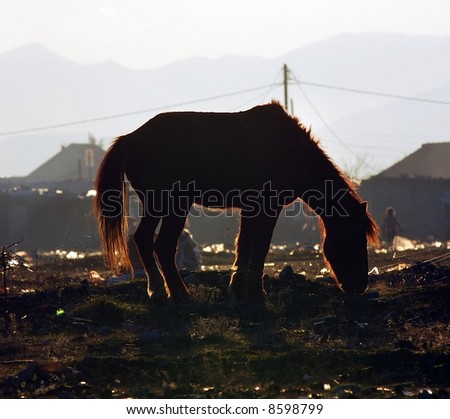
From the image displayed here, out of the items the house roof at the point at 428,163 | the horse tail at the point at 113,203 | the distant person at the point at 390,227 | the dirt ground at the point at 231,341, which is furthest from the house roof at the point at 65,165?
the horse tail at the point at 113,203

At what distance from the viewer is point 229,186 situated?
13891mm

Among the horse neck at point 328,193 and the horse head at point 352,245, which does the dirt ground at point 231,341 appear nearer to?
the horse head at point 352,245

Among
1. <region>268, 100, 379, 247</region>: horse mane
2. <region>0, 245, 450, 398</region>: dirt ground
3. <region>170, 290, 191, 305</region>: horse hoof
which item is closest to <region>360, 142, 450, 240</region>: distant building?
<region>268, 100, 379, 247</region>: horse mane

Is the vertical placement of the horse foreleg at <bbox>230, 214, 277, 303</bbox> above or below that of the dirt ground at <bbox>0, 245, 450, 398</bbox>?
above

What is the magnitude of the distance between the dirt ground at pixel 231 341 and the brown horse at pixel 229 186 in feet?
1.74

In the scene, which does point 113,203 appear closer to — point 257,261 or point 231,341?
point 257,261

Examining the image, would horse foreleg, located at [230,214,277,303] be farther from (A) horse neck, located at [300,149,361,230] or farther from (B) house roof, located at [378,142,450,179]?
(B) house roof, located at [378,142,450,179]

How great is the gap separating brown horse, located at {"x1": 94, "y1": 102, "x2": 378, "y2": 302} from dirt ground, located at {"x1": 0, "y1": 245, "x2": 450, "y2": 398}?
532 millimetres

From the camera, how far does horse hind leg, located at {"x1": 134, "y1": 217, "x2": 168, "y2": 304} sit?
45.2 feet

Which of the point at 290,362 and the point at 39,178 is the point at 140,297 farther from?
the point at 39,178

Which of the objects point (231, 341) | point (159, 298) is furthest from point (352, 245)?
point (231, 341)

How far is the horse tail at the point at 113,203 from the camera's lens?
13984mm

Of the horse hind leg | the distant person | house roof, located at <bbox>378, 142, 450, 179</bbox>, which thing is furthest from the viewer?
house roof, located at <bbox>378, 142, 450, 179</bbox>
